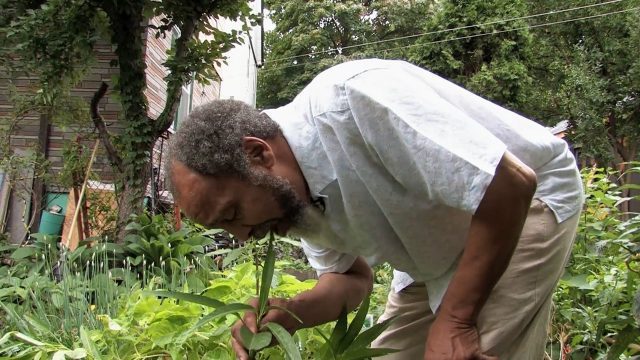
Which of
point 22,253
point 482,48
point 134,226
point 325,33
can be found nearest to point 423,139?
point 22,253

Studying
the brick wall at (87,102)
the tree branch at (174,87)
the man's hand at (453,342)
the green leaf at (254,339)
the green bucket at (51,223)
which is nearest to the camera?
the man's hand at (453,342)

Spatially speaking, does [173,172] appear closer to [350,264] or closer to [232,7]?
[350,264]

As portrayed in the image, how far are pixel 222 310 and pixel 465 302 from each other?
22.7 inches

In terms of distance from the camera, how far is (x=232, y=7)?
17.8ft

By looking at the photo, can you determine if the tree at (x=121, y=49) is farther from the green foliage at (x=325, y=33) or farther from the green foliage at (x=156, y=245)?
the green foliage at (x=325, y=33)

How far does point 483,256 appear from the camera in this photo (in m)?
1.23

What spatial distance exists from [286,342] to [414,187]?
466mm

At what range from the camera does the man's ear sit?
1371 mm

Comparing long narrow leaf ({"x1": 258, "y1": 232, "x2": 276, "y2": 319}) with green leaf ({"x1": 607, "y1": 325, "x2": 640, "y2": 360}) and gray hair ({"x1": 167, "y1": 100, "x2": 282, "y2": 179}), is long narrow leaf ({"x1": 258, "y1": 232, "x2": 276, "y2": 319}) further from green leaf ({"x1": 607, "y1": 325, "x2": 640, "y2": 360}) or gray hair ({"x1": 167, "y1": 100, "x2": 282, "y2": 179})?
green leaf ({"x1": 607, "y1": 325, "x2": 640, "y2": 360})

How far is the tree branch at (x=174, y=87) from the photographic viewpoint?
5.23 meters

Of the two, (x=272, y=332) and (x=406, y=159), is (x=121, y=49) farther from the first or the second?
(x=406, y=159)

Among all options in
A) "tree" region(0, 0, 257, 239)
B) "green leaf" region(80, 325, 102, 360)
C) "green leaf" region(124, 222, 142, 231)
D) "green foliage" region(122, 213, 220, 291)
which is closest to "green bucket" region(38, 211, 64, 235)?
"tree" region(0, 0, 257, 239)

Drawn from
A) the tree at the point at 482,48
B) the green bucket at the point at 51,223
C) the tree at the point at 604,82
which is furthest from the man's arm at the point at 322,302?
the tree at the point at 604,82

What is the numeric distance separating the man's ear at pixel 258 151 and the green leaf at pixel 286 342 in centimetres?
40
